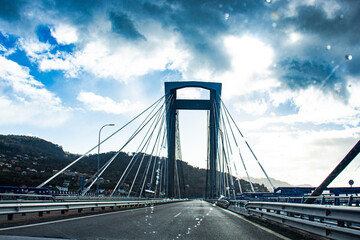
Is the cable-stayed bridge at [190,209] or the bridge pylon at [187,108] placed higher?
the bridge pylon at [187,108]

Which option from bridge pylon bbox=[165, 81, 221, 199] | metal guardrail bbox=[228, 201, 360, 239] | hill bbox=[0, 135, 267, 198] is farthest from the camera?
hill bbox=[0, 135, 267, 198]

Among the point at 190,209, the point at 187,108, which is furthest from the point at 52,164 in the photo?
the point at 190,209

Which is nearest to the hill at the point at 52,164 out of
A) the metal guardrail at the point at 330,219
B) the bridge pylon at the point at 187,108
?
the bridge pylon at the point at 187,108

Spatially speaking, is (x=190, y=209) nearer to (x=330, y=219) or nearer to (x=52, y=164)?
(x=330, y=219)

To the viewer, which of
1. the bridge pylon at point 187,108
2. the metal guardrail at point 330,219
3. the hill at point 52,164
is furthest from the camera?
the hill at point 52,164

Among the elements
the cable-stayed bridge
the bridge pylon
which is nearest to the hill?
the bridge pylon

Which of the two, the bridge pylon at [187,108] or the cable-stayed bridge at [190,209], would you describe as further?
the bridge pylon at [187,108]

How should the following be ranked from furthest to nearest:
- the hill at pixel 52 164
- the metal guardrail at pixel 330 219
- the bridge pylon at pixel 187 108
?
the hill at pixel 52 164, the bridge pylon at pixel 187 108, the metal guardrail at pixel 330 219

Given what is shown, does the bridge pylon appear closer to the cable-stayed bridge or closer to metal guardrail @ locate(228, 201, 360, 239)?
the cable-stayed bridge

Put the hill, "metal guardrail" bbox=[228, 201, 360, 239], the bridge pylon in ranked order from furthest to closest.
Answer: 1. the hill
2. the bridge pylon
3. "metal guardrail" bbox=[228, 201, 360, 239]

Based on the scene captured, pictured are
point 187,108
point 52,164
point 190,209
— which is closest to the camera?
point 190,209

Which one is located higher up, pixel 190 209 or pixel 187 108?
pixel 187 108

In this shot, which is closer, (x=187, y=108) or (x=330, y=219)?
(x=330, y=219)

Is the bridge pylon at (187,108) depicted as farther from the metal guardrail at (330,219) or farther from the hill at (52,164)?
the metal guardrail at (330,219)
